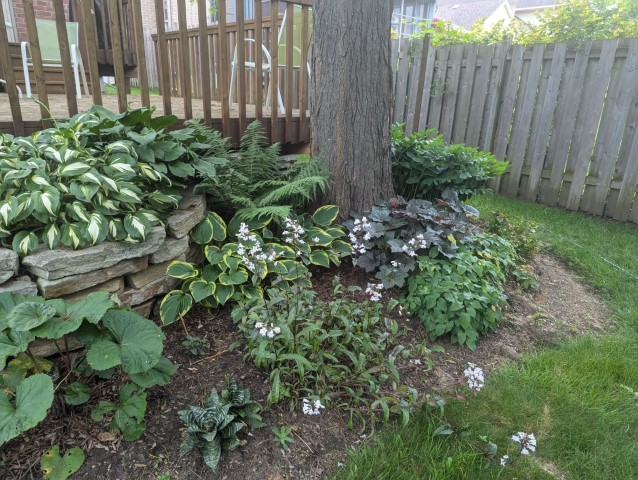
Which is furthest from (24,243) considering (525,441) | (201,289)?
(525,441)

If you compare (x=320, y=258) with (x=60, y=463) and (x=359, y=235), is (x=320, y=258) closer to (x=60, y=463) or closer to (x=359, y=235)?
(x=359, y=235)

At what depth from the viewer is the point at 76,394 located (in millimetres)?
1864

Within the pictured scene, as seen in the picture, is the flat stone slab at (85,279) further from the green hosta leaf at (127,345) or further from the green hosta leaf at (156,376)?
the green hosta leaf at (156,376)

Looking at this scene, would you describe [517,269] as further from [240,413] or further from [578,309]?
[240,413]

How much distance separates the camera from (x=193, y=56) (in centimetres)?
740

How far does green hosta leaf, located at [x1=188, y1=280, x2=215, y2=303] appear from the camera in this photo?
8.21 feet

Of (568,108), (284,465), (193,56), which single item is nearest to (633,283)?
(568,108)

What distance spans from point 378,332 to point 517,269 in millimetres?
1634

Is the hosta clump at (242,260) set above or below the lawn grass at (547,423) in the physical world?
above

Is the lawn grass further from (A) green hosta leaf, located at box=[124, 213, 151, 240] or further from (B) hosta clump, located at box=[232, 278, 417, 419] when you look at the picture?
(A) green hosta leaf, located at box=[124, 213, 151, 240]

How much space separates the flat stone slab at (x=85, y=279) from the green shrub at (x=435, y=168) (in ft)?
7.72

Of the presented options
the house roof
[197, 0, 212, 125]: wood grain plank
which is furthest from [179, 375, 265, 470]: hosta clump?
the house roof

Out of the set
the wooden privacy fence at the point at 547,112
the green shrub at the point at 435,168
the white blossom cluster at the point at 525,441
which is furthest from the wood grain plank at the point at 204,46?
the wooden privacy fence at the point at 547,112

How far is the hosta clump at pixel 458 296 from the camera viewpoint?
2666 millimetres
